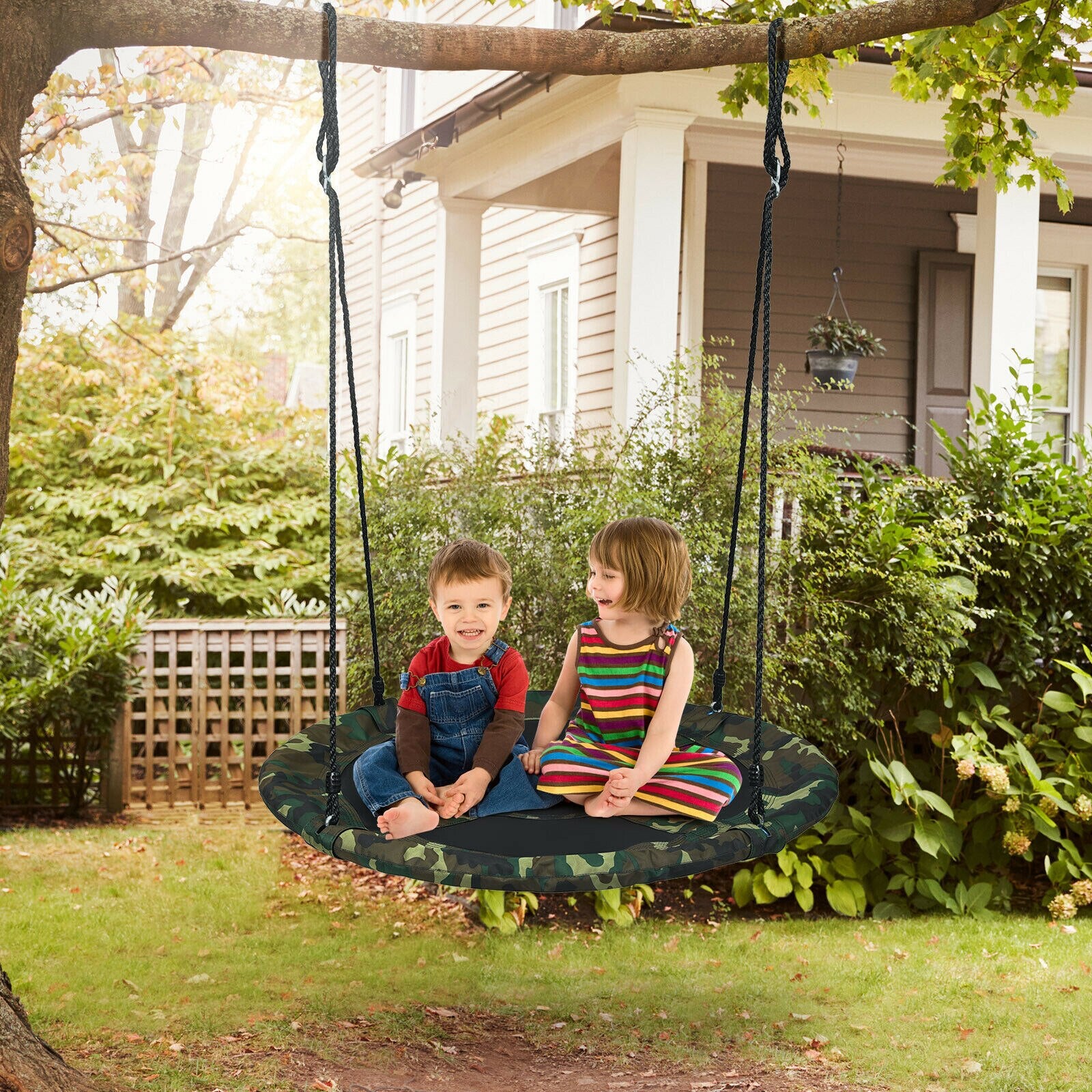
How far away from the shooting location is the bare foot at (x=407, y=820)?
9.39 feet

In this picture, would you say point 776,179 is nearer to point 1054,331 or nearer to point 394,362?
point 1054,331

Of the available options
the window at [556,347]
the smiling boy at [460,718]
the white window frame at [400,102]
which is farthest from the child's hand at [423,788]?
the white window frame at [400,102]

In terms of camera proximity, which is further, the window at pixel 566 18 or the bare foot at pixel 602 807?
the window at pixel 566 18

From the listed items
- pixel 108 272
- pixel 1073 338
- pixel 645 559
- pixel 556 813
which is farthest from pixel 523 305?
pixel 556 813

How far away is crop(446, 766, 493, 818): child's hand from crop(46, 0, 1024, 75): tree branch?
165cm

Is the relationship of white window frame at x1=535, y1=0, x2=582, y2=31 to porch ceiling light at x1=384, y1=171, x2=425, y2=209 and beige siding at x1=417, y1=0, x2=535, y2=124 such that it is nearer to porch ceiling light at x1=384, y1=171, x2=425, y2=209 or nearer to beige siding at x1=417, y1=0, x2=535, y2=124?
beige siding at x1=417, y1=0, x2=535, y2=124

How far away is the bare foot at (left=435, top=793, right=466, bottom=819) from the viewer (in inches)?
119

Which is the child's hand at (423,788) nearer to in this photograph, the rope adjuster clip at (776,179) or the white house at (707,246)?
the rope adjuster clip at (776,179)

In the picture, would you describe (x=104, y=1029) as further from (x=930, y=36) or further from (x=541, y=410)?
(x=541, y=410)

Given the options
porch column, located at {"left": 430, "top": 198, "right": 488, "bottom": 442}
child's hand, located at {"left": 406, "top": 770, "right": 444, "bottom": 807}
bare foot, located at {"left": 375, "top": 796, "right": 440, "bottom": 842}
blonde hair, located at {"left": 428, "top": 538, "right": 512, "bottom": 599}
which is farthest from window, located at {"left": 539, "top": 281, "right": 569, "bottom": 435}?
bare foot, located at {"left": 375, "top": 796, "right": 440, "bottom": 842}

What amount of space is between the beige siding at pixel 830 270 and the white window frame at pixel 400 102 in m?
4.72

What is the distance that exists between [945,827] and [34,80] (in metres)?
4.18

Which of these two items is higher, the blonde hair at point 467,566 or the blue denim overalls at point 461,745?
the blonde hair at point 467,566

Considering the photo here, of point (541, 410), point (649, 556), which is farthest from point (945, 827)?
point (541, 410)
